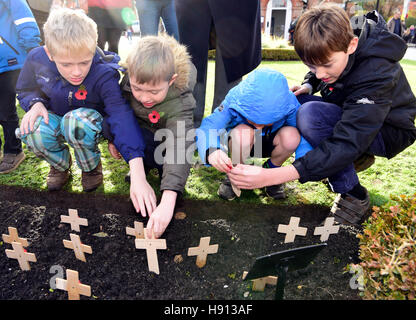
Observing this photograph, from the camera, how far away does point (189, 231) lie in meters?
1.82

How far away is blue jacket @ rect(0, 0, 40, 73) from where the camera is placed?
2395 millimetres

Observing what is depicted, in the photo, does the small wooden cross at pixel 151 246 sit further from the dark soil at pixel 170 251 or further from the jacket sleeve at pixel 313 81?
the jacket sleeve at pixel 313 81

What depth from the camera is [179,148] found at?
5.98 ft

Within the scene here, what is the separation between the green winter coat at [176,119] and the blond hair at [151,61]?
0.09 m

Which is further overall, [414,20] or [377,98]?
[414,20]

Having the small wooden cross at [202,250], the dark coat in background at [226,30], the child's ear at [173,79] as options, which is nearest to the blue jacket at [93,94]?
the child's ear at [173,79]

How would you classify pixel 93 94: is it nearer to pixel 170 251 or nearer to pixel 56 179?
pixel 56 179

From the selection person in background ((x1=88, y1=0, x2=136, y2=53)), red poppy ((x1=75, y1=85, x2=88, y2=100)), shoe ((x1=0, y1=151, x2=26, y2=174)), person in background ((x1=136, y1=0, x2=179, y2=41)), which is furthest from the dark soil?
person in background ((x1=88, y1=0, x2=136, y2=53))

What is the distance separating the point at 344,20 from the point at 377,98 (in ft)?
1.37

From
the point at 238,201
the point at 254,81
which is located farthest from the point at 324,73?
the point at 238,201

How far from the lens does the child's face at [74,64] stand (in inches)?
69.1

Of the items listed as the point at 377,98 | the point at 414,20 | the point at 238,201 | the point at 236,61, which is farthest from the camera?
the point at 414,20

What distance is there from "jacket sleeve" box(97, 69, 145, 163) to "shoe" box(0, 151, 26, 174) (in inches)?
45.1
